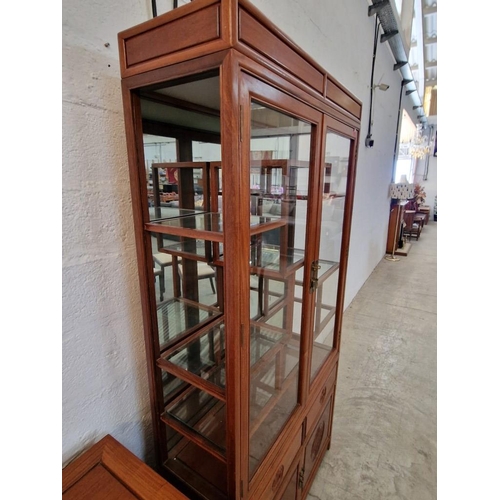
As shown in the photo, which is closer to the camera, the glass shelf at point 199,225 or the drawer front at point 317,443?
the glass shelf at point 199,225

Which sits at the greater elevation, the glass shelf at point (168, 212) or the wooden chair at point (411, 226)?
the glass shelf at point (168, 212)

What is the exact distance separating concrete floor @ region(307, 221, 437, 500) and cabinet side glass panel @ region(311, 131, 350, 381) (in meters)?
0.82

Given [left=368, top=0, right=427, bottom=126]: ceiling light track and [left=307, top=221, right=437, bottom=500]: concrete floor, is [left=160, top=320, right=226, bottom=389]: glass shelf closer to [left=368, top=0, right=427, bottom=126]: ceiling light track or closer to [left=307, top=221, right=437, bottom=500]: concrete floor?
[left=307, top=221, right=437, bottom=500]: concrete floor

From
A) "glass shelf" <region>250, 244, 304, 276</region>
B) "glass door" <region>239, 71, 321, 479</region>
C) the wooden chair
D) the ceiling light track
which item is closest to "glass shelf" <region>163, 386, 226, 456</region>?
"glass door" <region>239, 71, 321, 479</region>

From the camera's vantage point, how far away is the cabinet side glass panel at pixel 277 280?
0.97 metres

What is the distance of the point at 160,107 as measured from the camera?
0.86 m

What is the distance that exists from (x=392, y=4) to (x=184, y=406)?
12.5ft

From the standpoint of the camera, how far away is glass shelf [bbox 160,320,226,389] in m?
1.00

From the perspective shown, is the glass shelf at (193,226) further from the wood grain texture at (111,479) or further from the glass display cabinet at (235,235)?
the wood grain texture at (111,479)

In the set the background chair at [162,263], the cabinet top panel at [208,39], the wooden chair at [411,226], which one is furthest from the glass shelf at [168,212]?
the wooden chair at [411,226]

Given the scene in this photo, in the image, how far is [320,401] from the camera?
1.41 m

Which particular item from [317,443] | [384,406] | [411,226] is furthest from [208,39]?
[411,226]

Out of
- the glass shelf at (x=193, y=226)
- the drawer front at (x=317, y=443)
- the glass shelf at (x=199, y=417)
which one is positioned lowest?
the drawer front at (x=317, y=443)

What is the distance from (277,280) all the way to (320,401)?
2.24 ft
